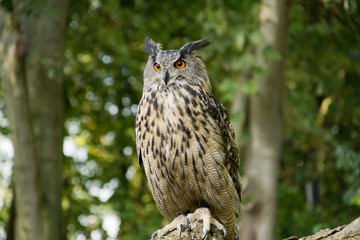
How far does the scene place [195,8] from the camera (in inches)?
373

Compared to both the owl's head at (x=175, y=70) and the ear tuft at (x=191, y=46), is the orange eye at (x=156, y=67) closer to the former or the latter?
the owl's head at (x=175, y=70)

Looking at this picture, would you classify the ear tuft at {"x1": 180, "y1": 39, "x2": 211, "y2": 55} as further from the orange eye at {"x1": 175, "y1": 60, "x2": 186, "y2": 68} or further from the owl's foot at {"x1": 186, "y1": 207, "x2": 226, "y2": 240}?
the owl's foot at {"x1": 186, "y1": 207, "x2": 226, "y2": 240}

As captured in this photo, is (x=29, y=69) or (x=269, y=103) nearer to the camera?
(x=29, y=69)

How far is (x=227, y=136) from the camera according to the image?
3.98m

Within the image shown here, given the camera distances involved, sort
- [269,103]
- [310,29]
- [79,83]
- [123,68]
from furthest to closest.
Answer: [79,83] < [123,68] < [310,29] < [269,103]

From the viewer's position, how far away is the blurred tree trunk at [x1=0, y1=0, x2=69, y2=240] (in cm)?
600

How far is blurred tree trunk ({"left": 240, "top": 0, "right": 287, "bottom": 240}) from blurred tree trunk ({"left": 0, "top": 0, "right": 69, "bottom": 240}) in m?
2.67

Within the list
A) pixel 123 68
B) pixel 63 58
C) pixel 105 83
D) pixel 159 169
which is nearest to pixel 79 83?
pixel 105 83

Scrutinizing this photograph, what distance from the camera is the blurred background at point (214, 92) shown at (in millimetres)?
8172

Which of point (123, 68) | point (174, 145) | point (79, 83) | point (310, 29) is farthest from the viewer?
point (79, 83)

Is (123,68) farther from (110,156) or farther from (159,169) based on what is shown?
(159,169)

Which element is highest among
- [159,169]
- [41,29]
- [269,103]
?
[41,29]

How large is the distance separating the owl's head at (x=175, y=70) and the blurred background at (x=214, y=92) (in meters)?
3.15

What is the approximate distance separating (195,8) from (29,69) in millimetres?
3781
